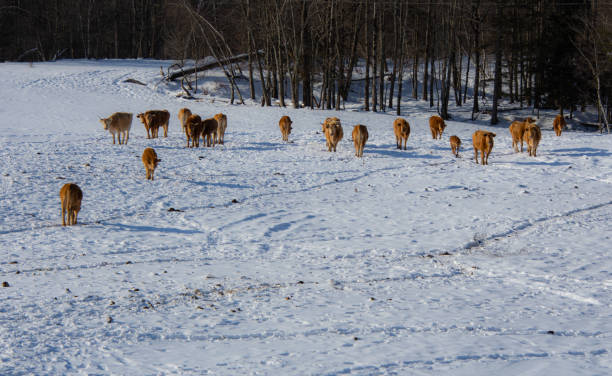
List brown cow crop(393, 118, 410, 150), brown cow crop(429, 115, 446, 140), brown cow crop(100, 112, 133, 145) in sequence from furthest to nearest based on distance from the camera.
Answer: brown cow crop(429, 115, 446, 140)
brown cow crop(393, 118, 410, 150)
brown cow crop(100, 112, 133, 145)

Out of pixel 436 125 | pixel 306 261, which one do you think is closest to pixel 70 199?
pixel 306 261

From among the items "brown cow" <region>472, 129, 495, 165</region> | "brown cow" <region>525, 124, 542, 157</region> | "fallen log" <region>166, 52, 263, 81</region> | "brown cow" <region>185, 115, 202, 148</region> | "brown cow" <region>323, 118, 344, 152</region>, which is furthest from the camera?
"fallen log" <region>166, 52, 263, 81</region>

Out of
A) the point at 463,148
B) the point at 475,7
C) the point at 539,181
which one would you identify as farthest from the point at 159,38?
the point at 539,181

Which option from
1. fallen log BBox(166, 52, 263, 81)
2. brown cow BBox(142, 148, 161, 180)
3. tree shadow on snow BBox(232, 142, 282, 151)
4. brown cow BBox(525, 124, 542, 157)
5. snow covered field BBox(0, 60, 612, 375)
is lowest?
snow covered field BBox(0, 60, 612, 375)

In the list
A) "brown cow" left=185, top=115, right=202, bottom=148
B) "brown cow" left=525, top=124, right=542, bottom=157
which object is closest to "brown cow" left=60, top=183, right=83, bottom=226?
"brown cow" left=185, top=115, right=202, bottom=148

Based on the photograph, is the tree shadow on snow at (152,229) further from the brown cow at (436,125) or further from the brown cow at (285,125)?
the brown cow at (436,125)

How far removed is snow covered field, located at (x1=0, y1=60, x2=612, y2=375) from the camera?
6305mm

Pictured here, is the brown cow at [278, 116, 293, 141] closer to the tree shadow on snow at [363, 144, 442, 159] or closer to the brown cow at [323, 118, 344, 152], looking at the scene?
the brown cow at [323, 118, 344, 152]

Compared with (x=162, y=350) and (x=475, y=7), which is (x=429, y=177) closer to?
(x=162, y=350)

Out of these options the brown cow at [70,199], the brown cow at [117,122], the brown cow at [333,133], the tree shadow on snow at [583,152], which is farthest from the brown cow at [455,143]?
the brown cow at [70,199]

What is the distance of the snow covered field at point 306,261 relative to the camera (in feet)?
20.7

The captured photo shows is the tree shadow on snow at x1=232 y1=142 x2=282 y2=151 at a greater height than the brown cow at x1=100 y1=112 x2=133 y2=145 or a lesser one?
lesser

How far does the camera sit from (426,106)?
48.8 m

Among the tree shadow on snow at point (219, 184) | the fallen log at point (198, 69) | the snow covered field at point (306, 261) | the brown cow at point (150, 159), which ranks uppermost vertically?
the fallen log at point (198, 69)
